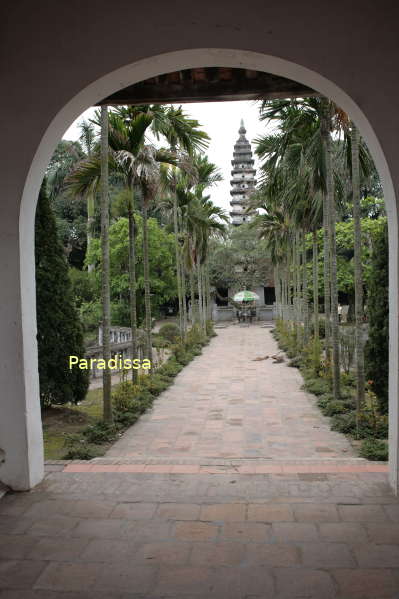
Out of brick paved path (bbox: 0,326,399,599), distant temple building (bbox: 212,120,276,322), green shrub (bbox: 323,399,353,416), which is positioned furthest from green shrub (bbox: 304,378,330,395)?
distant temple building (bbox: 212,120,276,322)

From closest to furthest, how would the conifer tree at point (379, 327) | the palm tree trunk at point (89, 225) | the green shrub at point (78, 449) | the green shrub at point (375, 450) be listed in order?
the green shrub at point (375, 450) < the green shrub at point (78, 449) < the conifer tree at point (379, 327) < the palm tree trunk at point (89, 225)

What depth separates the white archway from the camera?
3803mm

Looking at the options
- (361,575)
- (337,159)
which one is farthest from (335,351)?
(361,575)

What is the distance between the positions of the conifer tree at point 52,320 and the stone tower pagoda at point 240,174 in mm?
41684

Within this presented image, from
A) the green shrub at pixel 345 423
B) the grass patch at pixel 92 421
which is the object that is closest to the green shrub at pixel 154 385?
the grass patch at pixel 92 421

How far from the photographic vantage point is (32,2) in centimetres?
385

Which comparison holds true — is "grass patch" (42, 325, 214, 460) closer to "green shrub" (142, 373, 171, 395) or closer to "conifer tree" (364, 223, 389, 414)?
"green shrub" (142, 373, 171, 395)

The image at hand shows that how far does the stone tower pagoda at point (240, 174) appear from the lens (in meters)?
49.0

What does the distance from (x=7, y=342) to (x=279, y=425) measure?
5020 mm

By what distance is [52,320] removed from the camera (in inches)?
308

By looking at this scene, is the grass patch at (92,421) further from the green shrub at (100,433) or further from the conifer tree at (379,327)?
the conifer tree at (379,327)

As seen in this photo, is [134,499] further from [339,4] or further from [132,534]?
[339,4]

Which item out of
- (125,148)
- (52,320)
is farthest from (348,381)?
(125,148)

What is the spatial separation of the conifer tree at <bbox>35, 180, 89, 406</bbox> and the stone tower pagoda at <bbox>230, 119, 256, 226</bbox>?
4168 centimetres
